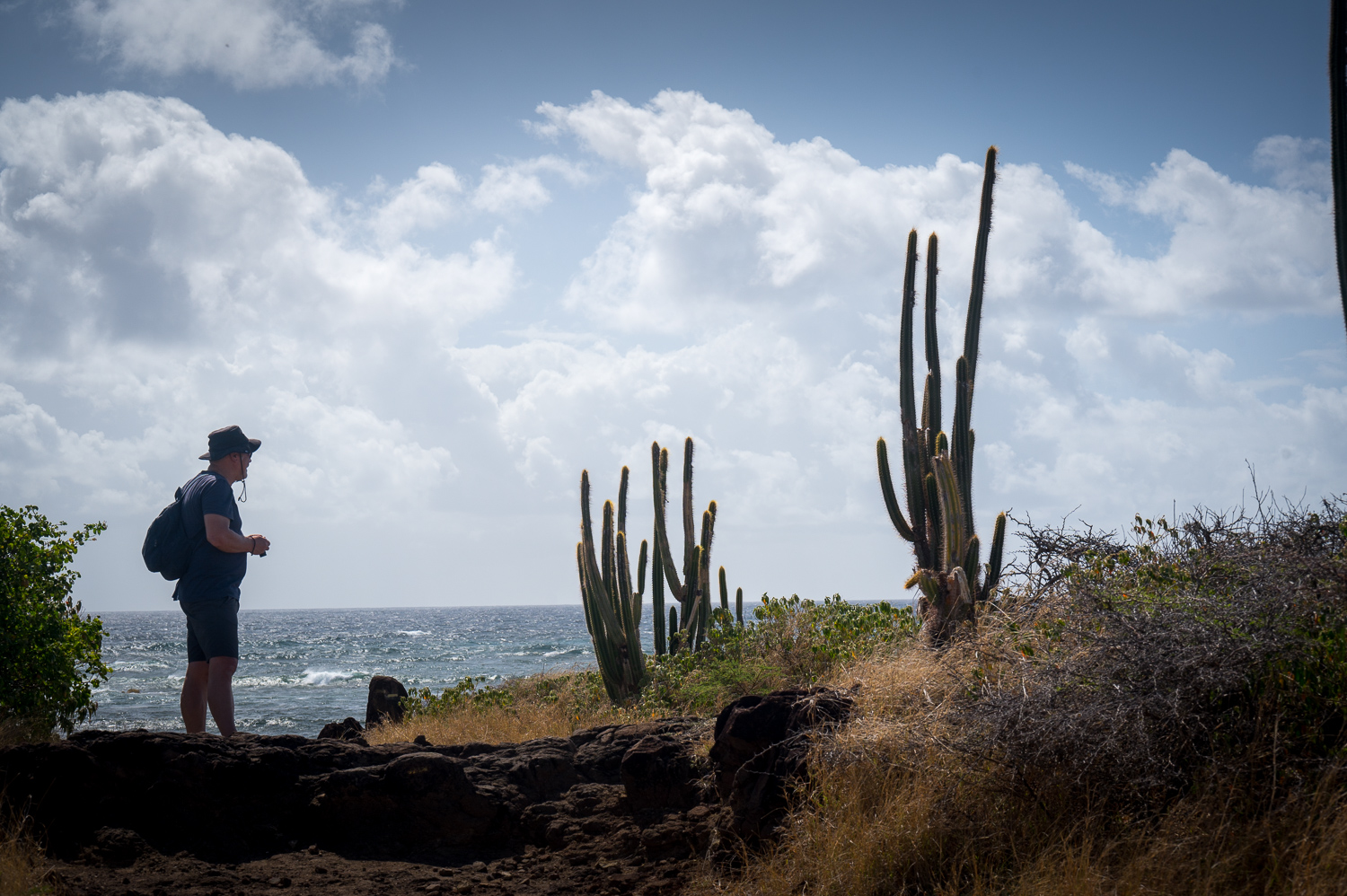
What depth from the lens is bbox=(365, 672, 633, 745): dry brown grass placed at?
7840 millimetres

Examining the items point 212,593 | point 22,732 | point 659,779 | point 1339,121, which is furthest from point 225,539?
point 1339,121

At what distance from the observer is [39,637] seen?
Answer: 231 inches

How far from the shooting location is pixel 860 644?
7.14 metres

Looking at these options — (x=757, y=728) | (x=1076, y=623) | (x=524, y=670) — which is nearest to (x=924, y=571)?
(x=1076, y=623)

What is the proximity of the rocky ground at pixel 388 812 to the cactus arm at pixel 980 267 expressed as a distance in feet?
17.8

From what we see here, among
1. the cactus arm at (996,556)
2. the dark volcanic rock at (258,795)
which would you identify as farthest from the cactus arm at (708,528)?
the dark volcanic rock at (258,795)

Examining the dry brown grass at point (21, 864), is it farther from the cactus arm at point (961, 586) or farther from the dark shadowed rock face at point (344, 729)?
the cactus arm at point (961, 586)

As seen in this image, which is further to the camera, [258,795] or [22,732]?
[22,732]

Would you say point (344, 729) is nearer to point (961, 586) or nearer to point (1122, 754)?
point (961, 586)

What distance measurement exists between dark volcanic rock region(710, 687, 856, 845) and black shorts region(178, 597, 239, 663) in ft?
9.70

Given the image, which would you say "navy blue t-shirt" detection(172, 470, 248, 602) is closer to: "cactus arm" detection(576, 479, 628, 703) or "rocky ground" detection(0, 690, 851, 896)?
"rocky ground" detection(0, 690, 851, 896)

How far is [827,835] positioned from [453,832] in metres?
2.04

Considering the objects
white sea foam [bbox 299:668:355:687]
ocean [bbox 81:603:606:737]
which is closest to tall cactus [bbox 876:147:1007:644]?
ocean [bbox 81:603:606:737]

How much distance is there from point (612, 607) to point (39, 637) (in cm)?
555
